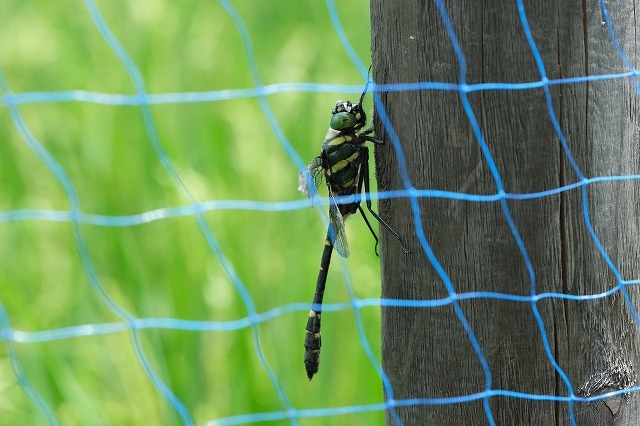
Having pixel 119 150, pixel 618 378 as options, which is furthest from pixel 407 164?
pixel 119 150

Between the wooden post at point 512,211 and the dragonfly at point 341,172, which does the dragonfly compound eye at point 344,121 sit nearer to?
the dragonfly at point 341,172

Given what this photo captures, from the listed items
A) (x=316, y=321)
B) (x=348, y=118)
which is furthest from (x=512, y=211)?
(x=316, y=321)

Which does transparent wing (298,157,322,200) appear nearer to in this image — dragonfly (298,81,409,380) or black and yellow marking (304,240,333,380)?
dragonfly (298,81,409,380)

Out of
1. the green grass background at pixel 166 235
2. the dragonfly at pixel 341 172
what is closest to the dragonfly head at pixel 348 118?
the dragonfly at pixel 341 172

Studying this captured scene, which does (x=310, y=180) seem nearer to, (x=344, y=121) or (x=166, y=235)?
→ (x=344, y=121)

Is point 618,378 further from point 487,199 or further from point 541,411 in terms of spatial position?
point 487,199
